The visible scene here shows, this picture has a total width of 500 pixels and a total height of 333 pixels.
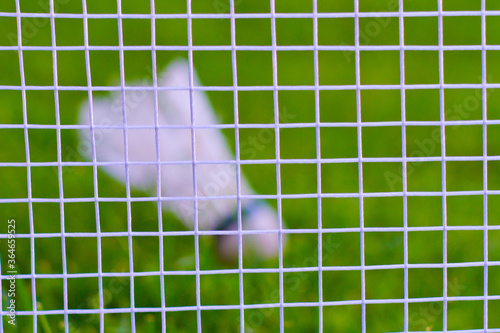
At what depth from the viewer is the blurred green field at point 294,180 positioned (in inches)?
44.6

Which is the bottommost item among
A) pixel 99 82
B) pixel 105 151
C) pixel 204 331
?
pixel 204 331

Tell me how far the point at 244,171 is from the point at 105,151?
0.31m

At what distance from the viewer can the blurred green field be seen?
1132 mm

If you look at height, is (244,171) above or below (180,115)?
below

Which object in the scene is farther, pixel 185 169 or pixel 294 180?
pixel 294 180

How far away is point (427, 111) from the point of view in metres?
1.72

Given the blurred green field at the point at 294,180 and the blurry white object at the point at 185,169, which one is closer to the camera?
the blurred green field at the point at 294,180

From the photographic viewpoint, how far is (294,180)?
→ 149 cm

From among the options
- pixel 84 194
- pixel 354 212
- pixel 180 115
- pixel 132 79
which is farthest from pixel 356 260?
pixel 132 79

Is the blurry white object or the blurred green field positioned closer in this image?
the blurred green field

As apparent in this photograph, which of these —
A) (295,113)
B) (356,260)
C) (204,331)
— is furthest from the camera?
(295,113)

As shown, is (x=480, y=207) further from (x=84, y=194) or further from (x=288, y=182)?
(x=84, y=194)

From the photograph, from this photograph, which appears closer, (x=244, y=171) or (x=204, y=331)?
(x=204, y=331)

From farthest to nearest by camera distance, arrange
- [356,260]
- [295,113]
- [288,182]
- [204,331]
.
Result: [295,113], [288,182], [356,260], [204,331]
